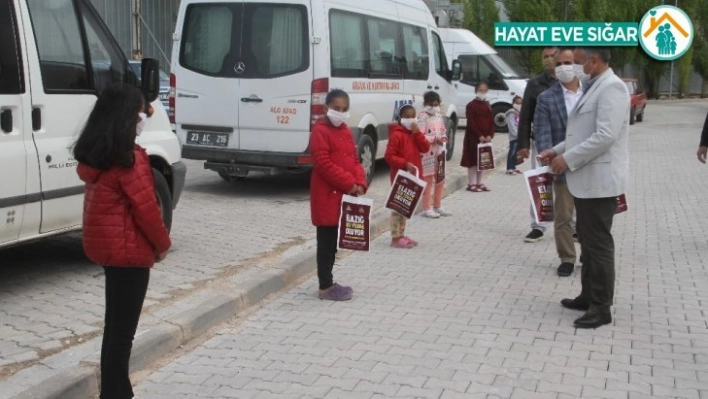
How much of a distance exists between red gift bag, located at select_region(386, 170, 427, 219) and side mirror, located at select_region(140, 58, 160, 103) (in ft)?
8.18

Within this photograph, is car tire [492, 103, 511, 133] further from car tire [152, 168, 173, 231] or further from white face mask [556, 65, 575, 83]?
car tire [152, 168, 173, 231]

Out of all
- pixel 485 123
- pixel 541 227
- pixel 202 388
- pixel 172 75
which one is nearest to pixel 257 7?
pixel 172 75

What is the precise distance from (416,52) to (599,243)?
8887mm

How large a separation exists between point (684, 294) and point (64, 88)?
5074mm

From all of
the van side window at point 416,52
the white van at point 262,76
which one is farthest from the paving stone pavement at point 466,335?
the van side window at point 416,52

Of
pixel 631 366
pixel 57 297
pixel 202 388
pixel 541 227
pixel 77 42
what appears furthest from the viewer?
pixel 541 227

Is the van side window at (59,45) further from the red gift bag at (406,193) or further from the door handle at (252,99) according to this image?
the door handle at (252,99)

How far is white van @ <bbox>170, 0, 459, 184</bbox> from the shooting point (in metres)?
10.9

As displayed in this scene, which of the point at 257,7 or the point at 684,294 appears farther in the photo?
Result: the point at 257,7

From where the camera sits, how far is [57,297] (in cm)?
621

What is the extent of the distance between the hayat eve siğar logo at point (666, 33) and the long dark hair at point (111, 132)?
39.8 meters

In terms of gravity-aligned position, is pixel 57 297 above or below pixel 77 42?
below

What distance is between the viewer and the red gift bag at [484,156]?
1227 centimetres

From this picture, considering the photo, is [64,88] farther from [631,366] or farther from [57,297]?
[631,366]
